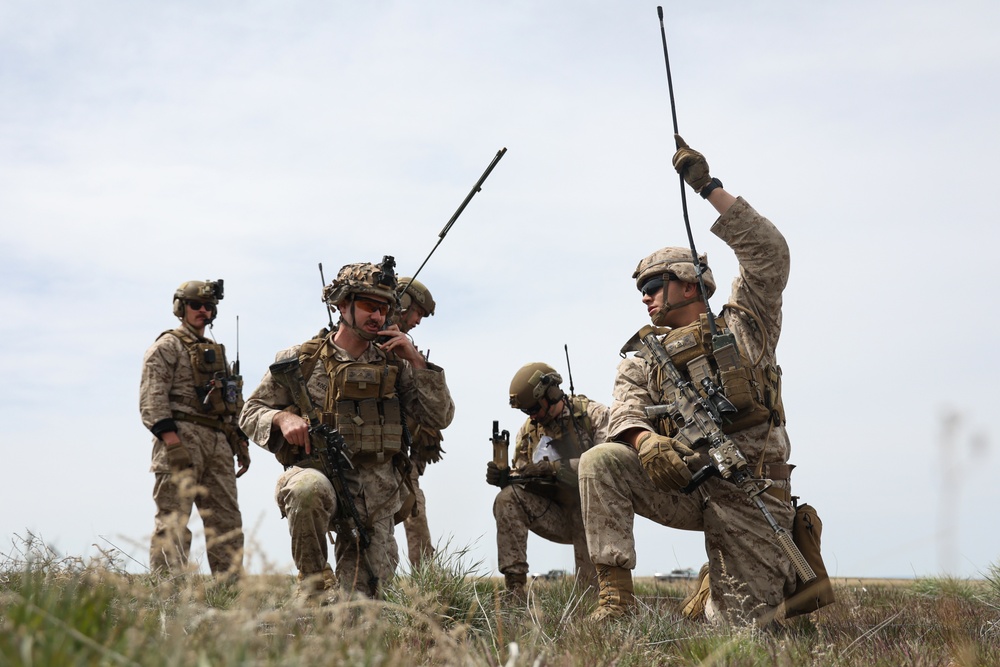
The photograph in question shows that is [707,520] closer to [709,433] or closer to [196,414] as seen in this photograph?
[709,433]

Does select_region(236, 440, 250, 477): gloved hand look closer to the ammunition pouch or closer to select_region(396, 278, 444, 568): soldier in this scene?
select_region(396, 278, 444, 568): soldier

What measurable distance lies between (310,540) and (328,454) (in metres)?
0.55

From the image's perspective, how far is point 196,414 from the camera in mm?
9281

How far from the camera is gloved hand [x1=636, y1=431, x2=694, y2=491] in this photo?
17.2ft

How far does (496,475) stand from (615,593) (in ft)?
10.8

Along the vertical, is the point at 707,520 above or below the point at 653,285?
below

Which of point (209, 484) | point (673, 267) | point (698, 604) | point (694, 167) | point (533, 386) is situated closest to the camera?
point (694, 167)

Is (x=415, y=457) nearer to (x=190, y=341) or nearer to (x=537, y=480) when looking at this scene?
(x=537, y=480)

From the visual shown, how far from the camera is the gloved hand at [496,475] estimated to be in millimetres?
8492

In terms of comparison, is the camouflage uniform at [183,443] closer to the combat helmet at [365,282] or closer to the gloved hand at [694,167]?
the combat helmet at [365,282]

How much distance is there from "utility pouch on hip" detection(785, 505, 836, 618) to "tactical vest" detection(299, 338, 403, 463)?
2.60 metres

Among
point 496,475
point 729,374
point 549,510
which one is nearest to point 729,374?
point 729,374

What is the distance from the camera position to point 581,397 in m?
8.52

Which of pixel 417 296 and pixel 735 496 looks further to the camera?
pixel 417 296
